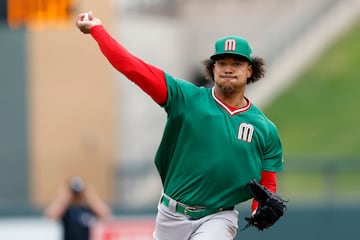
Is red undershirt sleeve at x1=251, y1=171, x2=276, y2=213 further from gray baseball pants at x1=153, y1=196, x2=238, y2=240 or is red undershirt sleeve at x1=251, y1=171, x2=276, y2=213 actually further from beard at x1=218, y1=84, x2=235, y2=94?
beard at x1=218, y1=84, x2=235, y2=94

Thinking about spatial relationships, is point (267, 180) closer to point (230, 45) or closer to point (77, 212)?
point (230, 45)

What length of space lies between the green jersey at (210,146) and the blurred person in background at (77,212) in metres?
7.58

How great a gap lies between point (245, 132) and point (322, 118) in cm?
1422

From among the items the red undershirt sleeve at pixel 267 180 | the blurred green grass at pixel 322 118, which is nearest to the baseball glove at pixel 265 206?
the red undershirt sleeve at pixel 267 180

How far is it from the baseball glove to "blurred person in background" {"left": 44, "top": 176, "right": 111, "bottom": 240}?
7.61 metres

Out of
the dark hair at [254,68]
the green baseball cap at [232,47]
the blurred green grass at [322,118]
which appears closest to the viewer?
the green baseball cap at [232,47]

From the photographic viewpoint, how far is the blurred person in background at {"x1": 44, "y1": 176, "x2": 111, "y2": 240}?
53.6 ft

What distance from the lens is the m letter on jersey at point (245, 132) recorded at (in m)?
8.69

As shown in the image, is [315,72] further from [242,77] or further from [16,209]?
[242,77]

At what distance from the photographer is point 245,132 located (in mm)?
8703

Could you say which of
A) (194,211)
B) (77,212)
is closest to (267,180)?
(194,211)

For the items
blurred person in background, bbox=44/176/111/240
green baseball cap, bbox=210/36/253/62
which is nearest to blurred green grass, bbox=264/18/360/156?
blurred person in background, bbox=44/176/111/240

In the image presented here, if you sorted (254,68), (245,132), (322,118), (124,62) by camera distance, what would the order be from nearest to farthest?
(124,62), (245,132), (254,68), (322,118)

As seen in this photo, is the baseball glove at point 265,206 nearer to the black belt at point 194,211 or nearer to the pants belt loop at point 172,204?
the black belt at point 194,211
